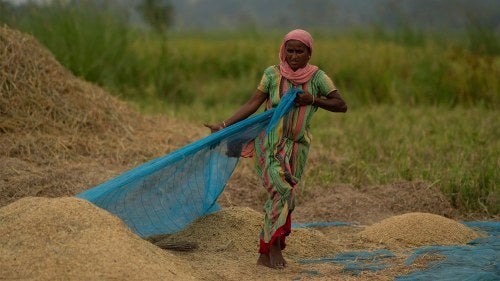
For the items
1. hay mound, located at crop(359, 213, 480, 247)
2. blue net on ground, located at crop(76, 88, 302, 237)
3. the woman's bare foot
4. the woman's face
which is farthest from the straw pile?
the woman's face

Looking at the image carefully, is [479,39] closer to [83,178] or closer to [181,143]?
[181,143]

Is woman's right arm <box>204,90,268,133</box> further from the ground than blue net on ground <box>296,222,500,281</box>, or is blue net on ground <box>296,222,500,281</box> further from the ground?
woman's right arm <box>204,90,268,133</box>

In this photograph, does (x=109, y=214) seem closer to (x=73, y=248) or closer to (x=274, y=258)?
(x=73, y=248)

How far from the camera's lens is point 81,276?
143 inches

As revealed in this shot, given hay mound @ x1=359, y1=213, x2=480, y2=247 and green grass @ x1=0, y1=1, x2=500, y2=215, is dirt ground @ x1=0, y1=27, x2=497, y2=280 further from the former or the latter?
green grass @ x1=0, y1=1, x2=500, y2=215

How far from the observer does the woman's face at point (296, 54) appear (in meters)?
4.42

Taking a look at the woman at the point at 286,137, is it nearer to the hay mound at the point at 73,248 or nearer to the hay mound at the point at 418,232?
the hay mound at the point at 73,248

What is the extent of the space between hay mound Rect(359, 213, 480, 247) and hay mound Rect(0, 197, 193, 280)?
5.02 feet

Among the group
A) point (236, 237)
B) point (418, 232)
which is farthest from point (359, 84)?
point (236, 237)

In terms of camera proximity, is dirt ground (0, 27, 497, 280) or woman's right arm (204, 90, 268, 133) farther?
woman's right arm (204, 90, 268, 133)

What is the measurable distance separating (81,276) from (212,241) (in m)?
1.33

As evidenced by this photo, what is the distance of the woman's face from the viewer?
442cm

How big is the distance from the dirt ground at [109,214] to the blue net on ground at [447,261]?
0.27 feet

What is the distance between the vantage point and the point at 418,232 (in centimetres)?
521
